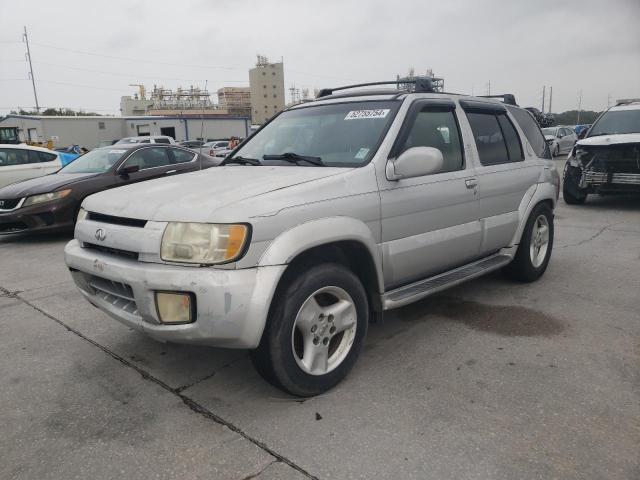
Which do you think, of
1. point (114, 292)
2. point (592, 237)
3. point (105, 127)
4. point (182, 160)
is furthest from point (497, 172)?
point (105, 127)

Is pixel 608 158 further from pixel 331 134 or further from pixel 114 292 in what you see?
pixel 114 292

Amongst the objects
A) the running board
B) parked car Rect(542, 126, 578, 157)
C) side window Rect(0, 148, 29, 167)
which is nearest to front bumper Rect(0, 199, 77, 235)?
side window Rect(0, 148, 29, 167)

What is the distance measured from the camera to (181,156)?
8.95m

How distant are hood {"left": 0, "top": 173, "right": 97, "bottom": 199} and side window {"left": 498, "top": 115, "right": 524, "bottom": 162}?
6.08m

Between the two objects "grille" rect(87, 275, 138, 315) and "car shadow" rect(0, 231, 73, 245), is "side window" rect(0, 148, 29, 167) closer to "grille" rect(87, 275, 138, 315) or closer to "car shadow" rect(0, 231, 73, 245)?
"car shadow" rect(0, 231, 73, 245)

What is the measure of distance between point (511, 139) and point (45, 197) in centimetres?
638

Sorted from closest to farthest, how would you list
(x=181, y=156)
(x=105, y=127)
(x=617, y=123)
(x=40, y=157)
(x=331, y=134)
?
(x=331, y=134)
(x=181, y=156)
(x=617, y=123)
(x=40, y=157)
(x=105, y=127)

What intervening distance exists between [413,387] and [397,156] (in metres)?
1.44

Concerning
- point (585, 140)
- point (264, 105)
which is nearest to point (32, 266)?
point (585, 140)

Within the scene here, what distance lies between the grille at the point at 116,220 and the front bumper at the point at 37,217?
4.74m

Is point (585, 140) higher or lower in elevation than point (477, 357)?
higher

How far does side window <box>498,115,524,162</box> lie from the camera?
14.6 ft

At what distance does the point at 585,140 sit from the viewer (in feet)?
30.2

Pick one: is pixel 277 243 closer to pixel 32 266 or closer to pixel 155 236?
pixel 155 236
